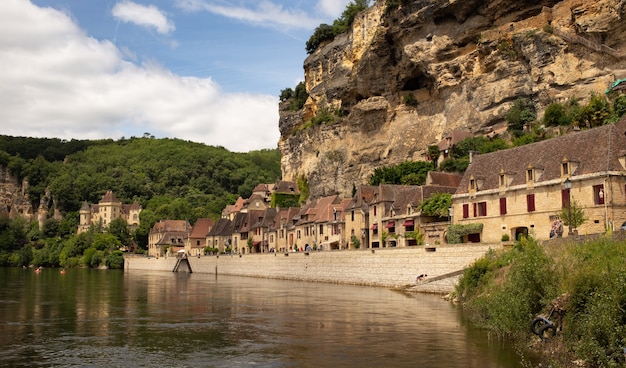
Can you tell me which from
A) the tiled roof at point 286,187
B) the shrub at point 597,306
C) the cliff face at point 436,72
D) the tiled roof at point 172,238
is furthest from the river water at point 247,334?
the tiled roof at point 172,238

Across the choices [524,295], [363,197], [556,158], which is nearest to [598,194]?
[556,158]

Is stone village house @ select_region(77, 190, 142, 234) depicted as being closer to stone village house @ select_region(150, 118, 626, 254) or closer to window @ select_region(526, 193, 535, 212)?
stone village house @ select_region(150, 118, 626, 254)

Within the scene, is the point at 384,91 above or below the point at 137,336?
above

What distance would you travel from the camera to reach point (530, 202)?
38.6 m

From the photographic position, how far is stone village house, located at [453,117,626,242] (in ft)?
113

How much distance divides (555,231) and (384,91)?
171ft

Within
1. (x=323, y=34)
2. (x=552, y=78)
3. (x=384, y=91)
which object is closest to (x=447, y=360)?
(x=552, y=78)

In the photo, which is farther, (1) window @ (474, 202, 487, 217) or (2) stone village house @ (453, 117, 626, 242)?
(1) window @ (474, 202, 487, 217)

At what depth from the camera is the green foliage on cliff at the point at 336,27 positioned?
94.7 metres

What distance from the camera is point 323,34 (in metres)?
102

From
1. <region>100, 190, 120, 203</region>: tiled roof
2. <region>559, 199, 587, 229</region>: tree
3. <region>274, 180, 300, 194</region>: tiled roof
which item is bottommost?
<region>559, 199, 587, 229</region>: tree

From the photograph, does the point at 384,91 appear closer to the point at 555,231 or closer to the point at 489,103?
the point at 489,103

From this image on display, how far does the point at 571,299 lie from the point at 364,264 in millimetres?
29799

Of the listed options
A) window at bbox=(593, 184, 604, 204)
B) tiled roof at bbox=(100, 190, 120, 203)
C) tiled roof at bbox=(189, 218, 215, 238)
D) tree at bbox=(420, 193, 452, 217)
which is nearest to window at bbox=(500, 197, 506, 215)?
window at bbox=(593, 184, 604, 204)
